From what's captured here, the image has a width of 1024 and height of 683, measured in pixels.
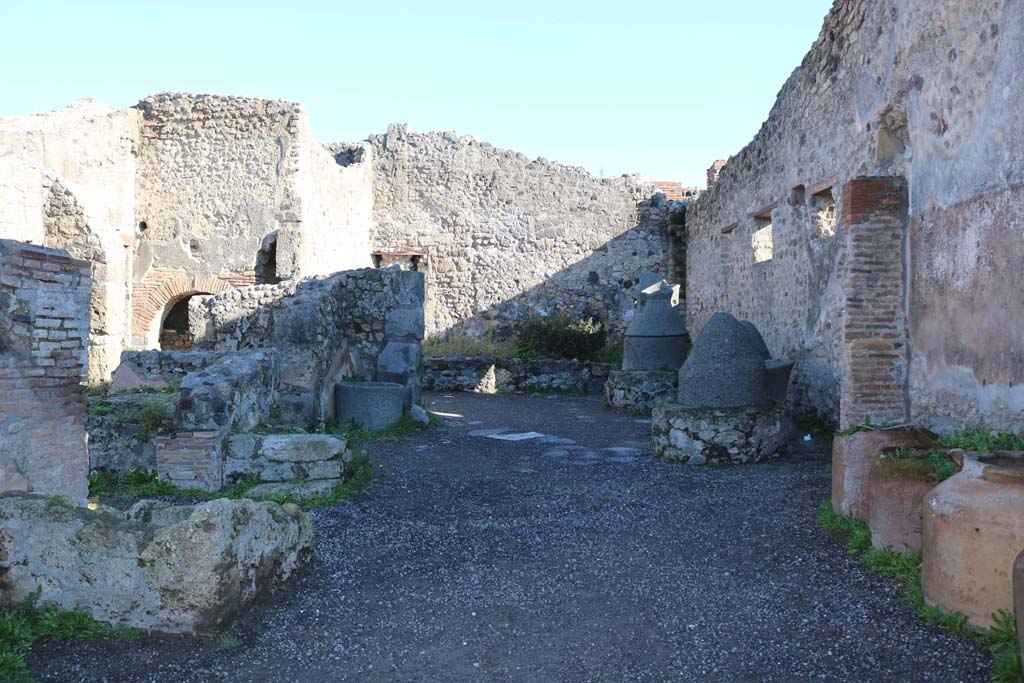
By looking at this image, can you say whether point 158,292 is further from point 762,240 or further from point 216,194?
point 762,240

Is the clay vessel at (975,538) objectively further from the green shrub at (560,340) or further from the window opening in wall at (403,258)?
the window opening in wall at (403,258)

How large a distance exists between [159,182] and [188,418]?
35.8 ft

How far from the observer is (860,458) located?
15.4 feet

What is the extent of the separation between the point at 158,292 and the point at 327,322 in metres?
7.75

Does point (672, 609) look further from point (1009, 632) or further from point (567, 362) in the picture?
point (567, 362)

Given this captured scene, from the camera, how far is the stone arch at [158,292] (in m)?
15.0

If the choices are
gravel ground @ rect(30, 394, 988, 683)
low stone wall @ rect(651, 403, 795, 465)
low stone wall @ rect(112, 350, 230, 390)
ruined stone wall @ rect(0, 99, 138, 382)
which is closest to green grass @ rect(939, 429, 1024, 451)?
gravel ground @ rect(30, 394, 988, 683)

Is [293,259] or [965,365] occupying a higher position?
[293,259]

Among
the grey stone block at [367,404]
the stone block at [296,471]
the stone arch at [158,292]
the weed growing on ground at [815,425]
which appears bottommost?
the stone block at [296,471]

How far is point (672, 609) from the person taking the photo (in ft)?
12.3

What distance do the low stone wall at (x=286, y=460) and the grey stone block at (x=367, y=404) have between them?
8.86ft

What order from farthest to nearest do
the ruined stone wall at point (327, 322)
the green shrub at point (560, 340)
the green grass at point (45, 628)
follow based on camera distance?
the green shrub at point (560, 340) → the ruined stone wall at point (327, 322) → the green grass at point (45, 628)

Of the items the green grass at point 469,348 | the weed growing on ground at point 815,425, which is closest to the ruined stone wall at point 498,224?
the green grass at point 469,348

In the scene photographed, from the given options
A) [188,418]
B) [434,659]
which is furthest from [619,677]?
[188,418]
